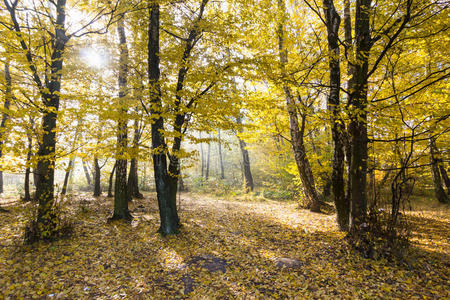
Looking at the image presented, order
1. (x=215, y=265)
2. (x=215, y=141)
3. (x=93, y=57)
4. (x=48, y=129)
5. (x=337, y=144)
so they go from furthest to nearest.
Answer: (x=93, y=57) < (x=215, y=141) < (x=337, y=144) < (x=48, y=129) < (x=215, y=265)

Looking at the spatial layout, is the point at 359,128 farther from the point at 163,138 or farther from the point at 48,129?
the point at 48,129

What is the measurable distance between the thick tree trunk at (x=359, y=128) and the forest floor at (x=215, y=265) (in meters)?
1.02

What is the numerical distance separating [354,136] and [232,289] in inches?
155

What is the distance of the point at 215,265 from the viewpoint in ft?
14.5

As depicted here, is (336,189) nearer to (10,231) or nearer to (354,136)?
(354,136)

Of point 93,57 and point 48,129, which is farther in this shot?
point 93,57

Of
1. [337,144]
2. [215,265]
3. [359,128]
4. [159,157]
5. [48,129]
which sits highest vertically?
[48,129]

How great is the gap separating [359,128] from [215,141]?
3.52 meters

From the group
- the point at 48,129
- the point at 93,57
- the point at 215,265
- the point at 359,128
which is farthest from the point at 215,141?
the point at 93,57

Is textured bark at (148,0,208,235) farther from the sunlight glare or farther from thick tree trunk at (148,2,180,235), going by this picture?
the sunlight glare

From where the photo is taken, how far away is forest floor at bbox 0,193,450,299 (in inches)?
137

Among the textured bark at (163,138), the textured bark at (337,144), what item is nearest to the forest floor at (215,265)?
the textured bark at (337,144)

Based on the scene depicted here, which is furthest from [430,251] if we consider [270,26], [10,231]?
[10,231]

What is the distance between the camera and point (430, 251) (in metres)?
4.34
